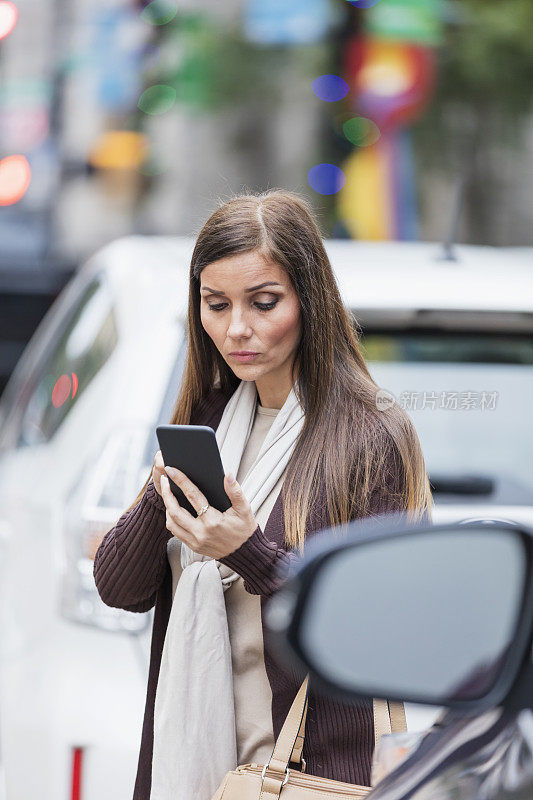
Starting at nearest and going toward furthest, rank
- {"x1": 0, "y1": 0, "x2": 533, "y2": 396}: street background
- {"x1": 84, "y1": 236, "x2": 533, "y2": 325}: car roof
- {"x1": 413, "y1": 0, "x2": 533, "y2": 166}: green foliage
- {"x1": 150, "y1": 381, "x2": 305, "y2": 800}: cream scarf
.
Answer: {"x1": 150, "y1": 381, "x2": 305, "y2": 800}: cream scarf → {"x1": 84, "y1": 236, "x2": 533, "y2": 325}: car roof → {"x1": 413, "y1": 0, "x2": 533, "y2": 166}: green foliage → {"x1": 0, "y1": 0, "x2": 533, "y2": 396}: street background

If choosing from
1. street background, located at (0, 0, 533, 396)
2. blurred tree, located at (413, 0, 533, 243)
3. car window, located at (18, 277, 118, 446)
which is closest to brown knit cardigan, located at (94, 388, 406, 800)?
car window, located at (18, 277, 118, 446)

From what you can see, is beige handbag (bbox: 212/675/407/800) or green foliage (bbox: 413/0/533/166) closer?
beige handbag (bbox: 212/675/407/800)

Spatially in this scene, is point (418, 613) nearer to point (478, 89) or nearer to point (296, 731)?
point (296, 731)

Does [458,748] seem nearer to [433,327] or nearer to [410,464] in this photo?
[410,464]

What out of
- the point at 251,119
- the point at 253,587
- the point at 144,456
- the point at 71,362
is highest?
the point at 251,119

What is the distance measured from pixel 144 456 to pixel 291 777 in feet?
3.56

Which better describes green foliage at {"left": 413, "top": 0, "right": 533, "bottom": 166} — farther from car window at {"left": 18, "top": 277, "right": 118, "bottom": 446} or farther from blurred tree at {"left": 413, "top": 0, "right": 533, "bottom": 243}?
car window at {"left": 18, "top": 277, "right": 118, "bottom": 446}

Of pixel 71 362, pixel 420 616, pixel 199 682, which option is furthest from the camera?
pixel 71 362

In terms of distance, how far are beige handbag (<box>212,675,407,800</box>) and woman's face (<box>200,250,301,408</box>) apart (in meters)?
0.49

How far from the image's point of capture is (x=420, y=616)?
112 cm

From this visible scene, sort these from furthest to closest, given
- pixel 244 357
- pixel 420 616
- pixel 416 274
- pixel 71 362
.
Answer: pixel 71 362, pixel 416 274, pixel 244 357, pixel 420 616

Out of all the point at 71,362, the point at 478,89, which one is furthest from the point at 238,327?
the point at 478,89

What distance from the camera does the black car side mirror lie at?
108cm

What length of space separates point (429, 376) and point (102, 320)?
3.73 ft
